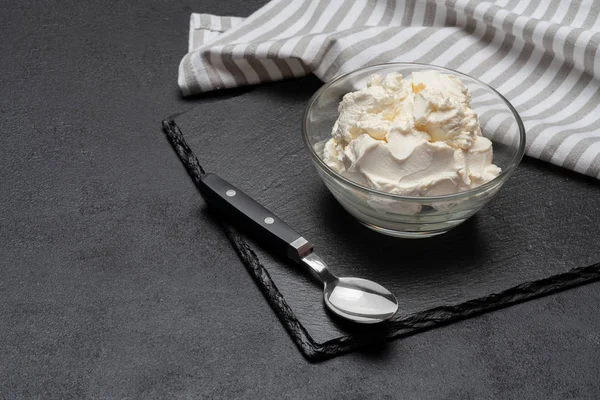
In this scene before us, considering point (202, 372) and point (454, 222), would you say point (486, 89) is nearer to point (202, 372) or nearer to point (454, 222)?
point (454, 222)

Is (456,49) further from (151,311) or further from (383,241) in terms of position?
(151,311)

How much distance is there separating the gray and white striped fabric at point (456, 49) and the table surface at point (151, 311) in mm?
229

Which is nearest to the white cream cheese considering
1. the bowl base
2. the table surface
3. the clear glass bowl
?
the clear glass bowl

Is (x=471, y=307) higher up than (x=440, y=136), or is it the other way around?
(x=440, y=136)

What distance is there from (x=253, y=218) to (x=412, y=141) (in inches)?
14.4

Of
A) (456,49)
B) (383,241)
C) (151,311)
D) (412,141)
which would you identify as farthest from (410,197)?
(456,49)

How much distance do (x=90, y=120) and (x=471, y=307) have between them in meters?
1.06

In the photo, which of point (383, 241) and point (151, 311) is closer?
point (151, 311)

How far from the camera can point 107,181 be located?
189cm

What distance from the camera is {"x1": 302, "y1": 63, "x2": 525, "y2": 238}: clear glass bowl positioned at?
63.1 inches

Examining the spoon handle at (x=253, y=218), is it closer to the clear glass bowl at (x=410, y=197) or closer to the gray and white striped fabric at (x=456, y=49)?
the clear glass bowl at (x=410, y=197)

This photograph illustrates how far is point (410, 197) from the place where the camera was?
1.54 metres

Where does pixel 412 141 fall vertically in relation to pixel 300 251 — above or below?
above

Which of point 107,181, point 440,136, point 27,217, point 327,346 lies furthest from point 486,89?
point 27,217
